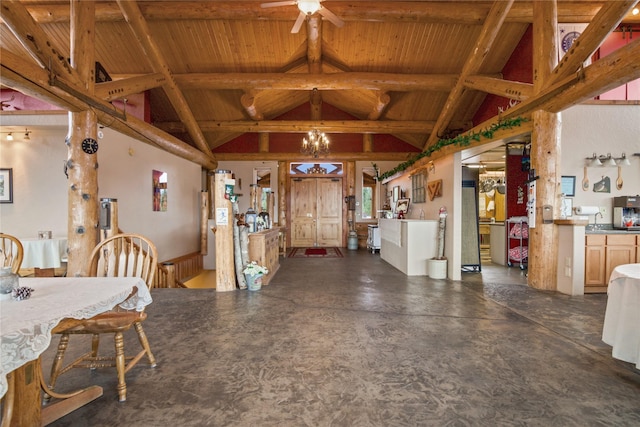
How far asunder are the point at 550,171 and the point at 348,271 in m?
3.73

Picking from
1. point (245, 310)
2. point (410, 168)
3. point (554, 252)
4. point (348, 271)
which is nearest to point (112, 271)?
point (245, 310)

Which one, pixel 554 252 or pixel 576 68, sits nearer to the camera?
pixel 576 68

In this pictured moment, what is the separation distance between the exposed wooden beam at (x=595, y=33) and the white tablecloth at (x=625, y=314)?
3.01 meters

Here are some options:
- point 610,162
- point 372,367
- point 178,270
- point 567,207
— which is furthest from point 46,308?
point 610,162

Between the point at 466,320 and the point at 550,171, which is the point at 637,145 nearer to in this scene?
the point at 550,171

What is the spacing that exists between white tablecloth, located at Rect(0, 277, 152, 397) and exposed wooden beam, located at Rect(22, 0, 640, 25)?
5.32 meters

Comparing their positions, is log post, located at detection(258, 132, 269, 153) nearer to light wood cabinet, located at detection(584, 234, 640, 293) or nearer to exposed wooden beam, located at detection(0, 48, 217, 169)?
exposed wooden beam, located at detection(0, 48, 217, 169)

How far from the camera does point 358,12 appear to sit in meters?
5.51

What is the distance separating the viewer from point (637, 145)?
5.12 metres

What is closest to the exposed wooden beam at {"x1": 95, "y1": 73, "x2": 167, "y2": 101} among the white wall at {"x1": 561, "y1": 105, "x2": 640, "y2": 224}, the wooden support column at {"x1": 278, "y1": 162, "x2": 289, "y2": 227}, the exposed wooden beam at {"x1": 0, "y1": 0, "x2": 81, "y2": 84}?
the exposed wooden beam at {"x1": 0, "y1": 0, "x2": 81, "y2": 84}

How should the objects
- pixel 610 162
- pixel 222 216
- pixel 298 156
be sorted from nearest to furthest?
pixel 222 216, pixel 610 162, pixel 298 156

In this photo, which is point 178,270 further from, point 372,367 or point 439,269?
point 372,367

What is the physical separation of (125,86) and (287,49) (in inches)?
134

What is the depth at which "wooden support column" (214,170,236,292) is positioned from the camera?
445cm
